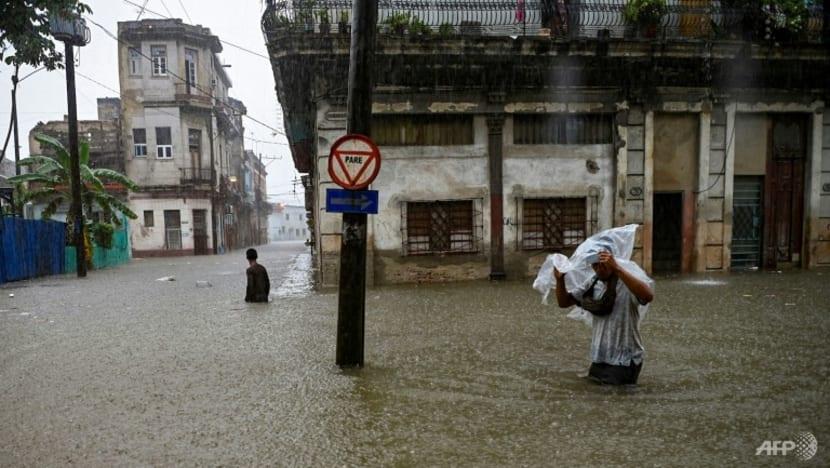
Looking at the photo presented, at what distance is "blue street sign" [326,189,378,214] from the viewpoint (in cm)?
504

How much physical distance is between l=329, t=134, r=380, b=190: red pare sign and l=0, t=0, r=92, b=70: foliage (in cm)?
432

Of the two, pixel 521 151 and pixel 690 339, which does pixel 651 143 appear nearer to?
pixel 521 151

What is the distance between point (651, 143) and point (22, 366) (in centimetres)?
1284

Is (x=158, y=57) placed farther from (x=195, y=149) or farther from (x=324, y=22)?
(x=324, y=22)

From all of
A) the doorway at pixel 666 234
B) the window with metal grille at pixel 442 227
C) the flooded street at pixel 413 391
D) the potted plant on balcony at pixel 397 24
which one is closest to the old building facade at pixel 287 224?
the window with metal grille at pixel 442 227

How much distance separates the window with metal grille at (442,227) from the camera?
40.9 feet

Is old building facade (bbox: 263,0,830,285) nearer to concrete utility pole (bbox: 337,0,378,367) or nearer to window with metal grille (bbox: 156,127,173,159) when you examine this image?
concrete utility pole (bbox: 337,0,378,367)

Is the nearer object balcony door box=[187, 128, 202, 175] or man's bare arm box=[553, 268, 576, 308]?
man's bare arm box=[553, 268, 576, 308]

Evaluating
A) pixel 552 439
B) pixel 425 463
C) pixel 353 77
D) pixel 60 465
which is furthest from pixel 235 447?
pixel 353 77

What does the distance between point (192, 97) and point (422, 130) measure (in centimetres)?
2504

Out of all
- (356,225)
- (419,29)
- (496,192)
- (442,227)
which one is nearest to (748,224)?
(496,192)

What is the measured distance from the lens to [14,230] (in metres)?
15.3

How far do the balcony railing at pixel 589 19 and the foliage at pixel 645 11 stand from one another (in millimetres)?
147

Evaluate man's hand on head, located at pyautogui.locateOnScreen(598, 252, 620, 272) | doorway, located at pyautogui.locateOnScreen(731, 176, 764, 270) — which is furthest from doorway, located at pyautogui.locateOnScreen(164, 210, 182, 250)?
man's hand on head, located at pyautogui.locateOnScreen(598, 252, 620, 272)
